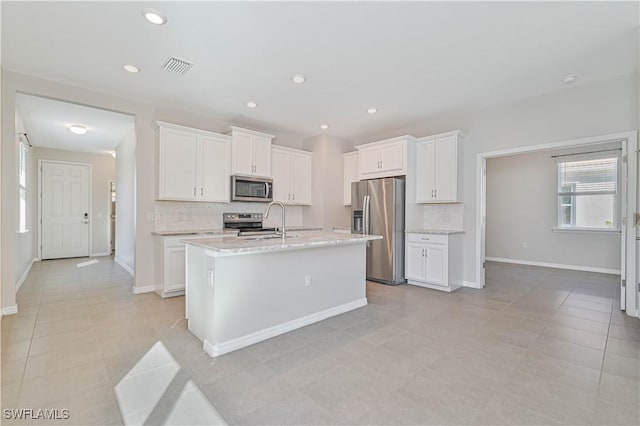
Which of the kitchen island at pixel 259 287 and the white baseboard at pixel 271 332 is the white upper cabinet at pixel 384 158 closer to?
the kitchen island at pixel 259 287

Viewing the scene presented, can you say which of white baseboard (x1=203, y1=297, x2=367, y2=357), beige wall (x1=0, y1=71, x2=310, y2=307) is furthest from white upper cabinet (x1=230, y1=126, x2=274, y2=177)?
white baseboard (x1=203, y1=297, x2=367, y2=357)

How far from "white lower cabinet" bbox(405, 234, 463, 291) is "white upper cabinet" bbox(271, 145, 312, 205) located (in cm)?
219

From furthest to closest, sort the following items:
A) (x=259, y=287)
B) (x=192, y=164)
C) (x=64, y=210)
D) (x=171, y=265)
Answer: (x=64, y=210)
(x=192, y=164)
(x=171, y=265)
(x=259, y=287)

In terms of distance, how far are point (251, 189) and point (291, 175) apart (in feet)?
3.10

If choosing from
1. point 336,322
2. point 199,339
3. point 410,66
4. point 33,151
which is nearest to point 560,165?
point 410,66

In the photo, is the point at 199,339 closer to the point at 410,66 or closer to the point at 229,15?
the point at 229,15

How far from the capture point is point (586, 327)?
9.91 feet

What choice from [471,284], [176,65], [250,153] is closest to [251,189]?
[250,153]

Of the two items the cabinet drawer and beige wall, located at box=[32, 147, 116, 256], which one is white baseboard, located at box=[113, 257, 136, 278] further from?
the cabinet drawer

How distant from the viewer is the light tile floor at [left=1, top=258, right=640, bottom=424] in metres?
1.75

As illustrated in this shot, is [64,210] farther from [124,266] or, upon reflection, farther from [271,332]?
[271,332]

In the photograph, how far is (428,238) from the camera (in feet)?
15.1

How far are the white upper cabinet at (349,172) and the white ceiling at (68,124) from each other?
385 centimetres

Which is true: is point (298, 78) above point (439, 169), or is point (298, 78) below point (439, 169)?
above
